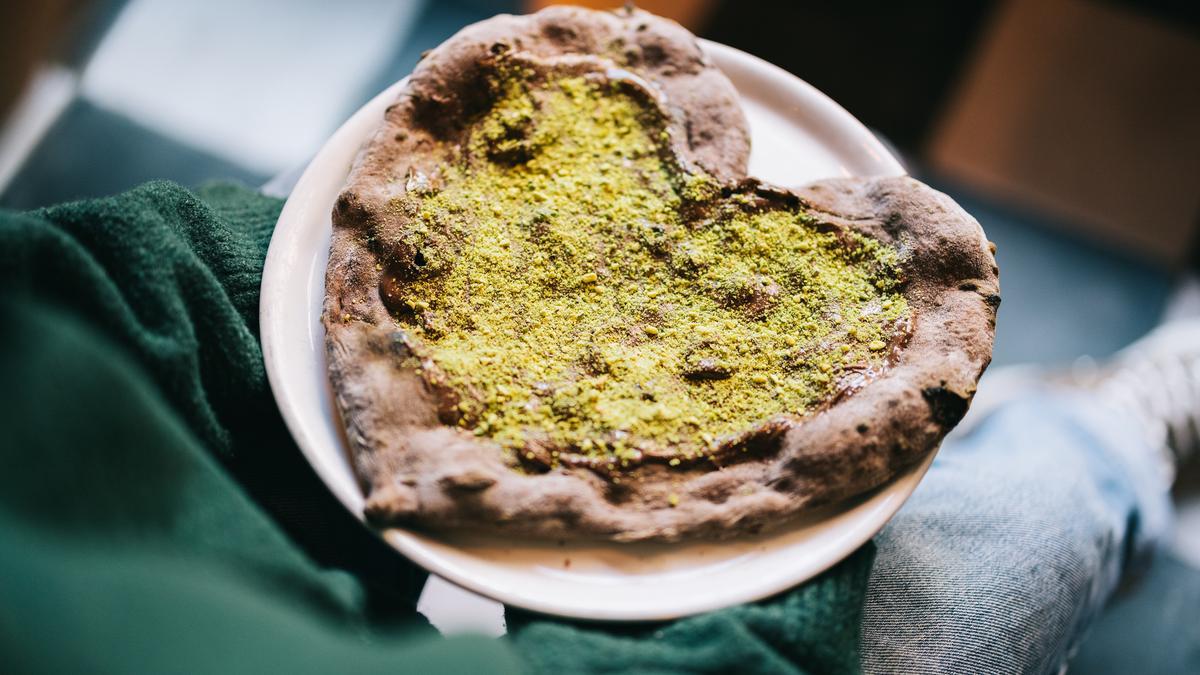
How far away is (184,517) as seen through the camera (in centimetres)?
78

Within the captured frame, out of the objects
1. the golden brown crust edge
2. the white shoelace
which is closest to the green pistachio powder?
the golden brown crust edge

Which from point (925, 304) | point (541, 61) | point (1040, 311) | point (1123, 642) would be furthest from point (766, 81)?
point (1123, 642)

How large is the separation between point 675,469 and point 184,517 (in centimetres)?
50

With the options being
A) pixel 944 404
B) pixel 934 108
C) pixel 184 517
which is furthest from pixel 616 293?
pixel 934 108

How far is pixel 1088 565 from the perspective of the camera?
123 centimetres

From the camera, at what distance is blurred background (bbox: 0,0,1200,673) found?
1.90m

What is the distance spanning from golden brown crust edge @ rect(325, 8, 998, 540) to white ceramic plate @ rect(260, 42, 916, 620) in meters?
0.02

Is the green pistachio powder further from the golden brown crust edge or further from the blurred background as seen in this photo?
the blurred background

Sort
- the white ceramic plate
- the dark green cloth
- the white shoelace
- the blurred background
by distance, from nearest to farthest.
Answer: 1. the dark green cloth
2. the white ceramic plate
3. the white shoelace
4. the blurred background

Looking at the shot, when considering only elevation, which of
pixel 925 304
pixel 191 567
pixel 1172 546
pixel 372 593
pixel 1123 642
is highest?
pixel 925 304

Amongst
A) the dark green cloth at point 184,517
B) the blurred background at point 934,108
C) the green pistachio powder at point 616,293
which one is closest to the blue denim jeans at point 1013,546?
the dark green cloth at point 184,517

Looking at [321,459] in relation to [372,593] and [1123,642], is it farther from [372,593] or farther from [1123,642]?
[1123,642]

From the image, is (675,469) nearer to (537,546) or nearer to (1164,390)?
(537,546)

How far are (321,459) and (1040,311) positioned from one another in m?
1.90
